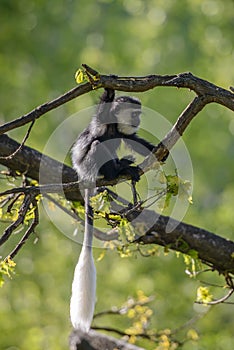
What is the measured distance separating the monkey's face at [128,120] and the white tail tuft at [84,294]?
0.86 meters

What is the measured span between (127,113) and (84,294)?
3.79 feet

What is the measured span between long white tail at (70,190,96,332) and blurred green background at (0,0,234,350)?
2.78 metres

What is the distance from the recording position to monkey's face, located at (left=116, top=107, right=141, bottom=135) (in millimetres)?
4105

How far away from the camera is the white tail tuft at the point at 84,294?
3.23 metres

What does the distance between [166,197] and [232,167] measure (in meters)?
9.24

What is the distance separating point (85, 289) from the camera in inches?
133

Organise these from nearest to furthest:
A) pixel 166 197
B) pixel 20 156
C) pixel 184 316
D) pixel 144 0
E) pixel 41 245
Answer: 1. pixel 166 197
2. pixel 20 156
3. pixel 184 316
4. pixel 41 245
5. pixel 144 0

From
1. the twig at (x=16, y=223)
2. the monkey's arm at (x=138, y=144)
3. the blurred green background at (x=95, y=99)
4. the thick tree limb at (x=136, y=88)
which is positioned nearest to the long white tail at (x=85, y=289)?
the twig at (x=16, y=223)

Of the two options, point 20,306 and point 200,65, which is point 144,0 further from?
point 20,306

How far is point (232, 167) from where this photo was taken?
39.3 feet

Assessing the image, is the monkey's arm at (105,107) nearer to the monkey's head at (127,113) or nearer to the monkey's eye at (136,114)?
the monkey's head at (127,113)

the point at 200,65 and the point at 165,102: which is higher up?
the point at 200,65

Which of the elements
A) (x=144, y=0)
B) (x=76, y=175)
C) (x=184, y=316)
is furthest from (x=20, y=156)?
(x=144, y=0)

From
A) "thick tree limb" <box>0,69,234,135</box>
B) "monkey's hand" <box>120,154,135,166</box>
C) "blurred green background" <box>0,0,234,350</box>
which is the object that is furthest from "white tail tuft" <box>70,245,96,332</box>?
"blurred green background" <box>0,0,234,350</box>
